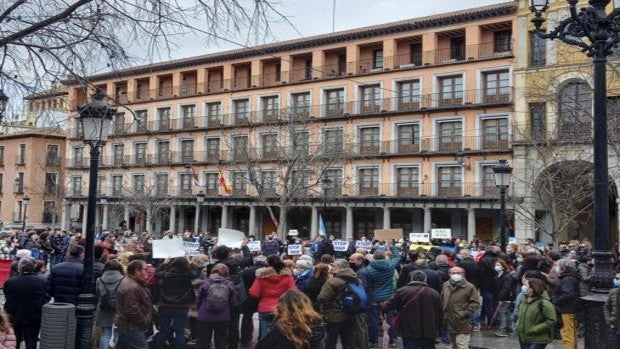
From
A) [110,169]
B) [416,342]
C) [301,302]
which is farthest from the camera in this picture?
[110,169]

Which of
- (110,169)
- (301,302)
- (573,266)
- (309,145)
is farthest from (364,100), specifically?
(301,302)

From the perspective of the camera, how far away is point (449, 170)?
43.3 m

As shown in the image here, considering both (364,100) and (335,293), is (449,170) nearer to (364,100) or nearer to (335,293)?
(364,100)

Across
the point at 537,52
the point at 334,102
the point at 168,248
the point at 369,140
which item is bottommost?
the point at 168,248

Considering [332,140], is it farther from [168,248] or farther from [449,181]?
[168,248]

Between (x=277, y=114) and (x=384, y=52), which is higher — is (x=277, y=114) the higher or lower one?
the lower one

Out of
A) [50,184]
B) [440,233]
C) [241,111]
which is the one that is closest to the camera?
[440,233]

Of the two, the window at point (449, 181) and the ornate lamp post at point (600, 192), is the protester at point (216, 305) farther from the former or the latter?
the window at point (449, 181)

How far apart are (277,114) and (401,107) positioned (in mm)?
10355

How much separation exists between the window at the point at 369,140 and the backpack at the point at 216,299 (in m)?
37.8

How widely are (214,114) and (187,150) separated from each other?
13.0 feet

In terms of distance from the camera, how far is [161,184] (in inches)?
2202

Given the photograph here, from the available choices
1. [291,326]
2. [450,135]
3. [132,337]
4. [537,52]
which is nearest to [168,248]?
[132,337]

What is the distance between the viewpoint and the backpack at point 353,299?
900 centimetres
